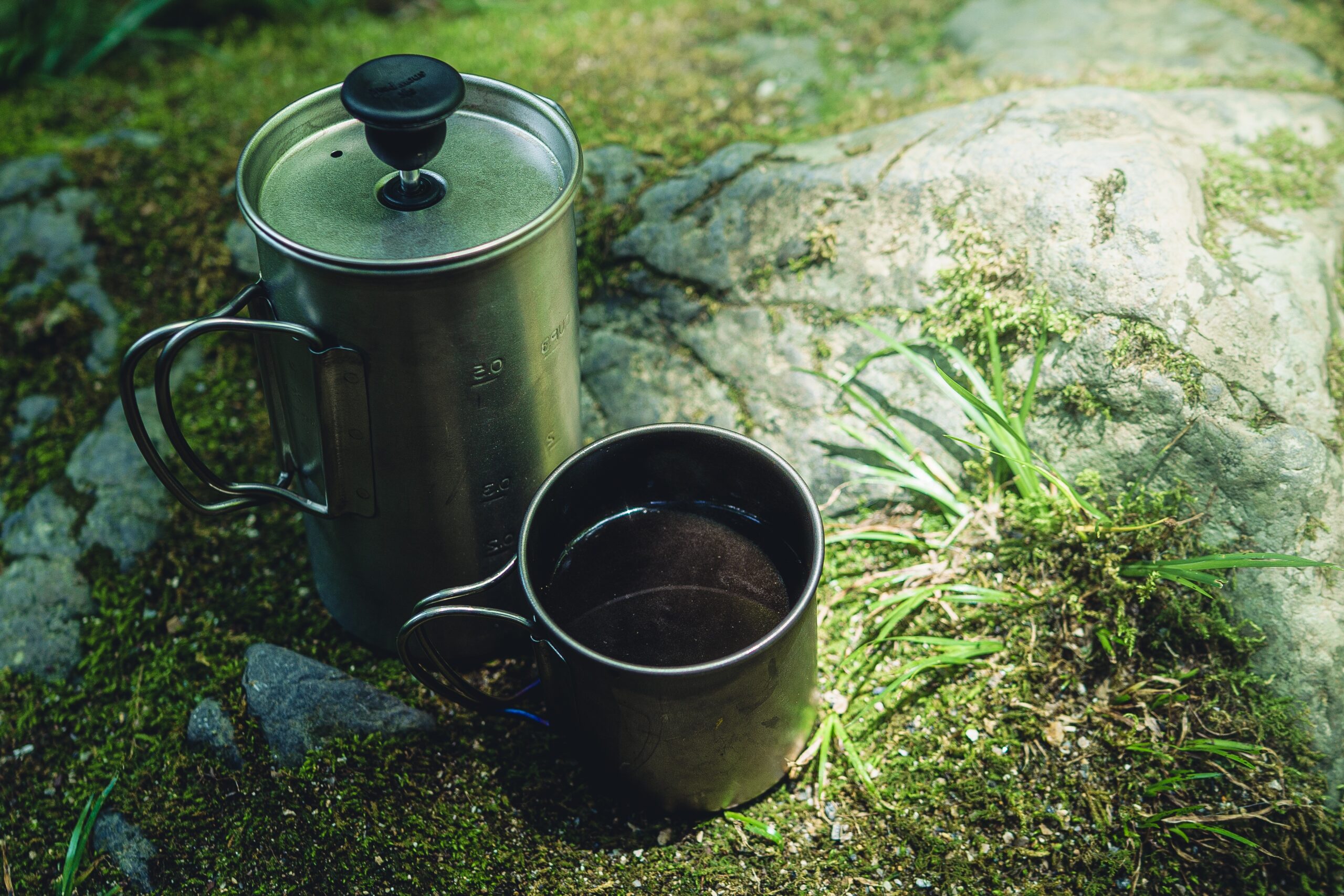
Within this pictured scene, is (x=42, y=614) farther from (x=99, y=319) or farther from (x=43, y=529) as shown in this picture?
(x=99, y=319)

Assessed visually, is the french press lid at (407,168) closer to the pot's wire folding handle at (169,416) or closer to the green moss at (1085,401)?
the pot's wire folding handle at (169,416)

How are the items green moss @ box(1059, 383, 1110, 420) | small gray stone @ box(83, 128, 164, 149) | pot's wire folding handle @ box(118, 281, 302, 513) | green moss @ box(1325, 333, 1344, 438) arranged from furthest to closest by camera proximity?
small gray stone @ box(83, 128, 164, 149) < green moss @ box(1059, 383, 1110, 420) < green moss @ box(1325, 333, 1344, 438) < pot's wire folding handle @ box(118, 281, 302, 513)

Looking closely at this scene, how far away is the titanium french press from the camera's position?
6.40 feet

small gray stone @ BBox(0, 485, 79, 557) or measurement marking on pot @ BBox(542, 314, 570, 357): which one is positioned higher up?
measurement marking on pot @ BBox(542, 314, 570, 357)

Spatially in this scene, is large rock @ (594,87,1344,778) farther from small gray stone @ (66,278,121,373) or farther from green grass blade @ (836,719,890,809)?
small gray stone @ (66,278,121,373)

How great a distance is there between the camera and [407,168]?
6.57ft

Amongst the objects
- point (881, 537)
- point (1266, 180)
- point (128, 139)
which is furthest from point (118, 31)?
point (1266, 180)

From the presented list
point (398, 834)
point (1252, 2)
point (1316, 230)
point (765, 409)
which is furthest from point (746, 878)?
point (1252, 2)

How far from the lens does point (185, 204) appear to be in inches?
148

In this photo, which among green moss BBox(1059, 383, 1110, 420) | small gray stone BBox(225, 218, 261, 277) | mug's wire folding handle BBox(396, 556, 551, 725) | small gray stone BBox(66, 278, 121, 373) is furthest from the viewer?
small gray stone BBox(225, 218, 261, 277)

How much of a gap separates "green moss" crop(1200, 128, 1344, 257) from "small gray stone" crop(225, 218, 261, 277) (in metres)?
3.12

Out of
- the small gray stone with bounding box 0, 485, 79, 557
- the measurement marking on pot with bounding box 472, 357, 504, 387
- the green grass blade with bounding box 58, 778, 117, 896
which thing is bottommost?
the green grass blade with bounding box 58, 778, 117, 896

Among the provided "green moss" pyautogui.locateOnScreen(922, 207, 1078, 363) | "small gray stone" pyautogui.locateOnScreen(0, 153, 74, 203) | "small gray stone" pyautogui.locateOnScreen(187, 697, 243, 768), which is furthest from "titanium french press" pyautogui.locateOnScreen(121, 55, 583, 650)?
"small gray stone" pyautogui.locateOnScreen(0, 153, 74, 203)

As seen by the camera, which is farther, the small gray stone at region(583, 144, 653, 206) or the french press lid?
the small gray stone at region(583, 144, 653, 206)
